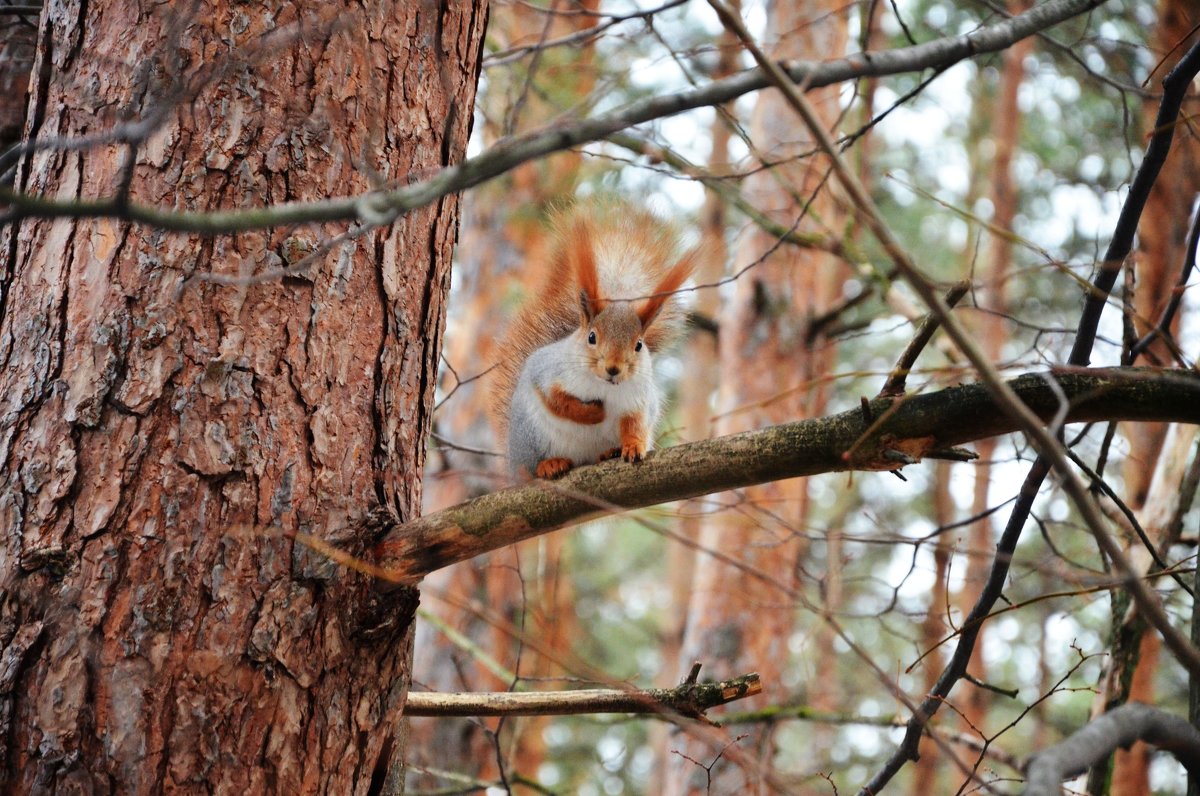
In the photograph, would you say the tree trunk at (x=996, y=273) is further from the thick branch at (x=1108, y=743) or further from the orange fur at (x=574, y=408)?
the thick branch at (x=1108, y=743)

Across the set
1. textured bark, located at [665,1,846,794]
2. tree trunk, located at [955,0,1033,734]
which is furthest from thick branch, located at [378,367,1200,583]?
tree trunk, located at [955,0,1033,734]

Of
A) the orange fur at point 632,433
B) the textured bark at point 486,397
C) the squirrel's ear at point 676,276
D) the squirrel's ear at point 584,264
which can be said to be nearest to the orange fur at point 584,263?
the squirrel's ear at point 584,264

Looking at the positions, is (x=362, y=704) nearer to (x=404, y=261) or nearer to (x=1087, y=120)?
(x=404, y=261)

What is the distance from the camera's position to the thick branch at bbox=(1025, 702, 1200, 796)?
2.85 ft

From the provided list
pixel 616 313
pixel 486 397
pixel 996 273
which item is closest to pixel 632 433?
pixel 616 313

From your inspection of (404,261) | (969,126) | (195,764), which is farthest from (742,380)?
(969,126)

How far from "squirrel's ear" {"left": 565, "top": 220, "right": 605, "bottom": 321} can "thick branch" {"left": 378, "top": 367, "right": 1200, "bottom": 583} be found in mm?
717

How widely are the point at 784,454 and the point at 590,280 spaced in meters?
1.16

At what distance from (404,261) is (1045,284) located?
7548mm

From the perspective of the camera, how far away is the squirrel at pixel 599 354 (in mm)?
2422

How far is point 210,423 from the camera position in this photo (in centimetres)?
155

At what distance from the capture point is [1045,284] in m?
8.21

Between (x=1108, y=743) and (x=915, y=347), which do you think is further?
(x=915, y=347)

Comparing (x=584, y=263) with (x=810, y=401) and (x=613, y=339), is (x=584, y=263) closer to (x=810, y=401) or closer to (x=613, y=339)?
(x=613, y=339)
